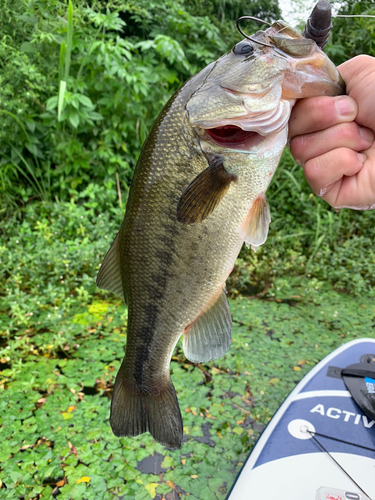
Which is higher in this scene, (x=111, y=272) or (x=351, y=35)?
(x=351, y=35)

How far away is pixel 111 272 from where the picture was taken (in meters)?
1.46

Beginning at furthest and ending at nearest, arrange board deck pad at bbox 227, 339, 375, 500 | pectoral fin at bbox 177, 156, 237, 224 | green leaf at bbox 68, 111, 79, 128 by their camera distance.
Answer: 1. green leaf at bbox 68, 111, 79, 128
2. board deck pad at bbox 227, 339, 375, 500
3. pectoral fin at bbox 177, 156, 237, 224

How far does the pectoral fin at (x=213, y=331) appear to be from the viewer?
1426 millimetres

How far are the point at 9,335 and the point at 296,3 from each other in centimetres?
560

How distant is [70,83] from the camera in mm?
4074

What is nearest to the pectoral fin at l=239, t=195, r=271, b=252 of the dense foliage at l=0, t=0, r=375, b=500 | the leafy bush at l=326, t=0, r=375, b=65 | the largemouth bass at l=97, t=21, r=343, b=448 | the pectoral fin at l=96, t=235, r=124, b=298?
the largemouth bass at l=97, t=21, r=343, b=448

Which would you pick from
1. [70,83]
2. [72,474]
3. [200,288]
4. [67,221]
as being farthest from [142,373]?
[70,83]

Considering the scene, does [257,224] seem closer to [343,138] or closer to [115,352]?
[343,138]

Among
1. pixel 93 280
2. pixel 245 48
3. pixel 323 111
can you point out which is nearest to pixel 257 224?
pixel 323 111

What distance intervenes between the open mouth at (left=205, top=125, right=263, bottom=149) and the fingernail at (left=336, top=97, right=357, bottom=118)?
29 cm

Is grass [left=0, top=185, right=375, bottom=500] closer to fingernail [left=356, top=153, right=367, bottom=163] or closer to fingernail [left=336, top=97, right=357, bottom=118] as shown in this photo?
fingernail [left=356, top=153, right=367, bottom=163]

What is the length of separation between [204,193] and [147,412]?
0.88m

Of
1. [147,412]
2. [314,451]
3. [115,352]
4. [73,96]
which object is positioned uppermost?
[73,96]

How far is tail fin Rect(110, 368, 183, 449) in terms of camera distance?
1.44 metres
